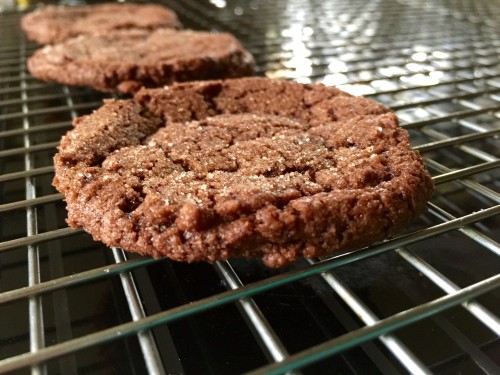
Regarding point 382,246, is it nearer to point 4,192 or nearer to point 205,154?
point 205,154

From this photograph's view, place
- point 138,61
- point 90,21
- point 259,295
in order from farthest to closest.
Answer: point 90,21 < point 138,61 < point 259,295

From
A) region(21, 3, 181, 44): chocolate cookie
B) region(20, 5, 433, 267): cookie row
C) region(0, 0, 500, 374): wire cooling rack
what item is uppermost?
region(20, 5, 433, 267): cookie row

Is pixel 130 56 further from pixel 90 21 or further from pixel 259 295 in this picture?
pixel 259 295

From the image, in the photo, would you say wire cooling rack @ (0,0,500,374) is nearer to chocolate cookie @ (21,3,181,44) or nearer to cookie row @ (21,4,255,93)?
cookie row @ (21,4,255,93)

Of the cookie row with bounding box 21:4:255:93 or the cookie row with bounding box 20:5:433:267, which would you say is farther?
the cookie row with bounding box 21:4:255:93

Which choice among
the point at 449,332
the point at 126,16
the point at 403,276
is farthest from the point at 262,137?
the point at 126,16

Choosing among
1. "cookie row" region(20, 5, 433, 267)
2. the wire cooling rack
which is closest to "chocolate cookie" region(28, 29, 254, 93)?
the wire cooling rack

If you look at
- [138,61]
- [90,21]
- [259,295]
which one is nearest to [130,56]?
[138,61]
